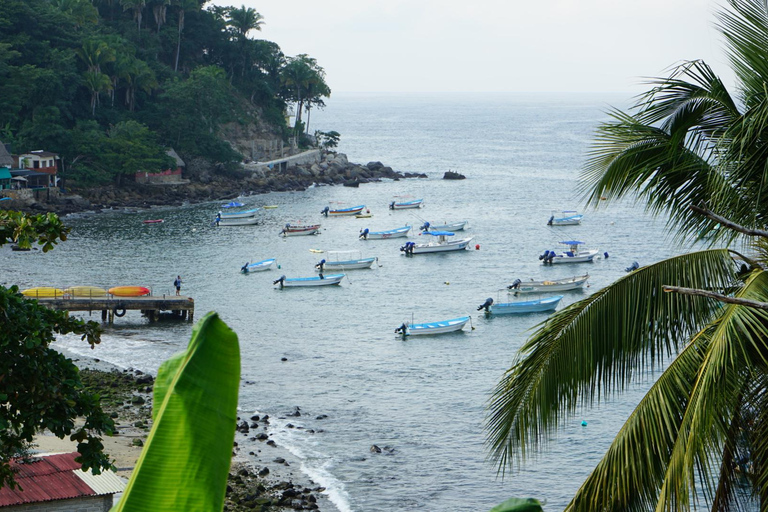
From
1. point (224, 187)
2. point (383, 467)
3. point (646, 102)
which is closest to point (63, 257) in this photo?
point (224, 187)

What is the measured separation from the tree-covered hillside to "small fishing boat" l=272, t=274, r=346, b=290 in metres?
32.7

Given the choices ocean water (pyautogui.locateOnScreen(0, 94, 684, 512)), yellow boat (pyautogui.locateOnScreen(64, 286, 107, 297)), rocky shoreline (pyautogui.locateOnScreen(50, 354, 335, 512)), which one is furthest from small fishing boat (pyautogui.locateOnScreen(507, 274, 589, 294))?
rocky shoreline (pyautogui.locateOnScreen(50, 354, 335, 512))

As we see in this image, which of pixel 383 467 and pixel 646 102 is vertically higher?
pixel 646 102

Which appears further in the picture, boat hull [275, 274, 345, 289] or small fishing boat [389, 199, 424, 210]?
small fishing boat [389, 199, 424, 210]

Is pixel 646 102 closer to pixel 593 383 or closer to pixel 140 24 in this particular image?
pixel 593 383

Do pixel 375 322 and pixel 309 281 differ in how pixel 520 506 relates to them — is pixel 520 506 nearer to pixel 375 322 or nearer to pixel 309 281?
pixel 375 322

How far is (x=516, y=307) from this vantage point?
5209cm

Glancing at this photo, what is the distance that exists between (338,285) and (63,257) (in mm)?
21636

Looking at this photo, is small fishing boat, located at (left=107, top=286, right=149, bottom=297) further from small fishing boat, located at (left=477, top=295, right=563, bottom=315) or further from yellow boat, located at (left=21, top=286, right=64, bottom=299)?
small fishing boat, located at (left=477, top=295, right=563, bottom=315)

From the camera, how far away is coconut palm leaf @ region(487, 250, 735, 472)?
7.25 metres

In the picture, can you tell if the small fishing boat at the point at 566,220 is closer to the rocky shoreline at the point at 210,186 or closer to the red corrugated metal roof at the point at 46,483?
the rocky shoreline at the point at 210,186

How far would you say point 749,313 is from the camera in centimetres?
613

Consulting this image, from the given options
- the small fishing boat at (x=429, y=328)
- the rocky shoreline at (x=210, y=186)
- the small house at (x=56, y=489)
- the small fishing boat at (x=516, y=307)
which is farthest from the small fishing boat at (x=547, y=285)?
the rocky shoreline at (x=210, y=186)

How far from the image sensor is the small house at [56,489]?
16172mm
